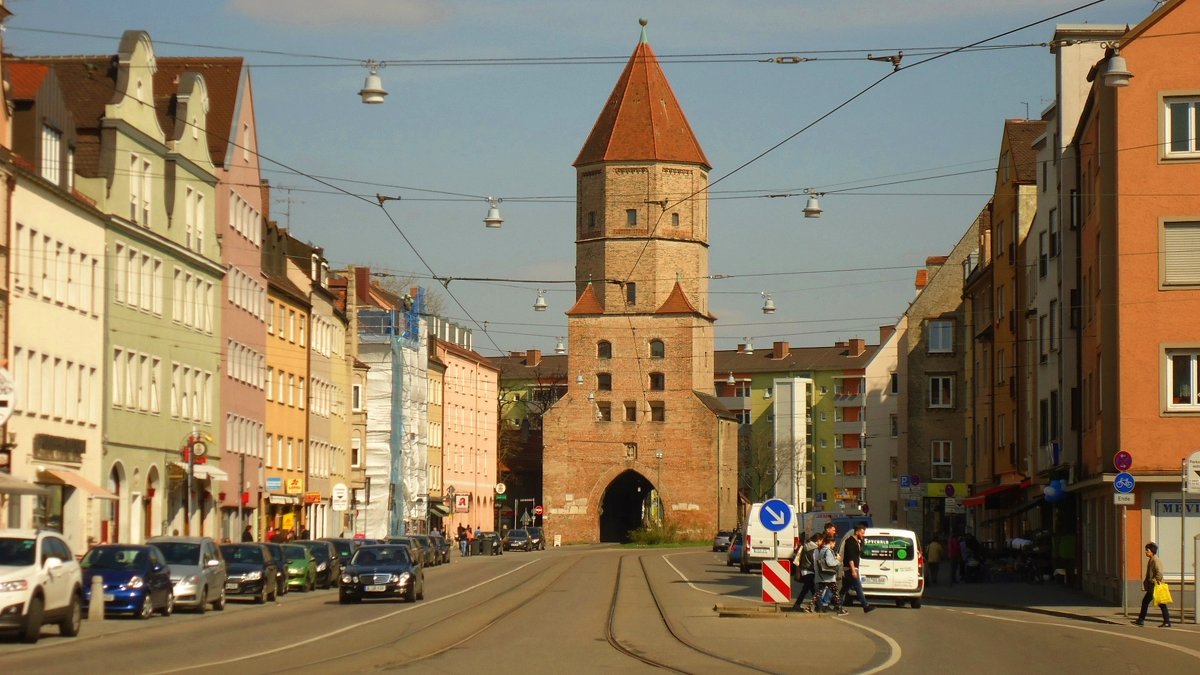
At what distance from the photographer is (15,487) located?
114 feet

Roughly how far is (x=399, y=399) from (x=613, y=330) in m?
23.7

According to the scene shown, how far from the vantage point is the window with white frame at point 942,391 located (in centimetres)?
8762

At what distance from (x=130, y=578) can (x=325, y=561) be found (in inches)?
728

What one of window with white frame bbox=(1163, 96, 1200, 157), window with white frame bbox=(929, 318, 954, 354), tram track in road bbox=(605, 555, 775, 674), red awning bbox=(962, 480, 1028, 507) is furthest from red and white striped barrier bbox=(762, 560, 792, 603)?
window with white frame bbox=(929, 318, 954, 354)

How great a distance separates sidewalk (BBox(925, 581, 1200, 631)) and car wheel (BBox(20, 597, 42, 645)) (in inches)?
701

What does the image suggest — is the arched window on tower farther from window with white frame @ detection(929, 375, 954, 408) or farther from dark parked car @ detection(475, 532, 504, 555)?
window with white frame @ detection(929, 375, 954, 408)

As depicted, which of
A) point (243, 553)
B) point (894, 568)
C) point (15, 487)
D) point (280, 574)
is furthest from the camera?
point (280, 574)

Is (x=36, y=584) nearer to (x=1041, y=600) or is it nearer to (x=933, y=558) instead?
(x=1041, y=600)

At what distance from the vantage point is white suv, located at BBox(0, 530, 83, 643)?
77.6ft

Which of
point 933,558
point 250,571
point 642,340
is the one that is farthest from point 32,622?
point 642,340

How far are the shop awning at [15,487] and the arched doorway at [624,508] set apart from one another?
85.0 meters

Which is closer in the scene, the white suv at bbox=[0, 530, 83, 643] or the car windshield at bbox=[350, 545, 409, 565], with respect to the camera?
the white suv at bbox=[0, 530, 83, 643]

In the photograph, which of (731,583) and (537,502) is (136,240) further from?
(537,502)

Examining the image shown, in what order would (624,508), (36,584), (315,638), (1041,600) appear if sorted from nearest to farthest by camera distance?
(36,584) < (315,638) < (1041,600) < (624,508)
